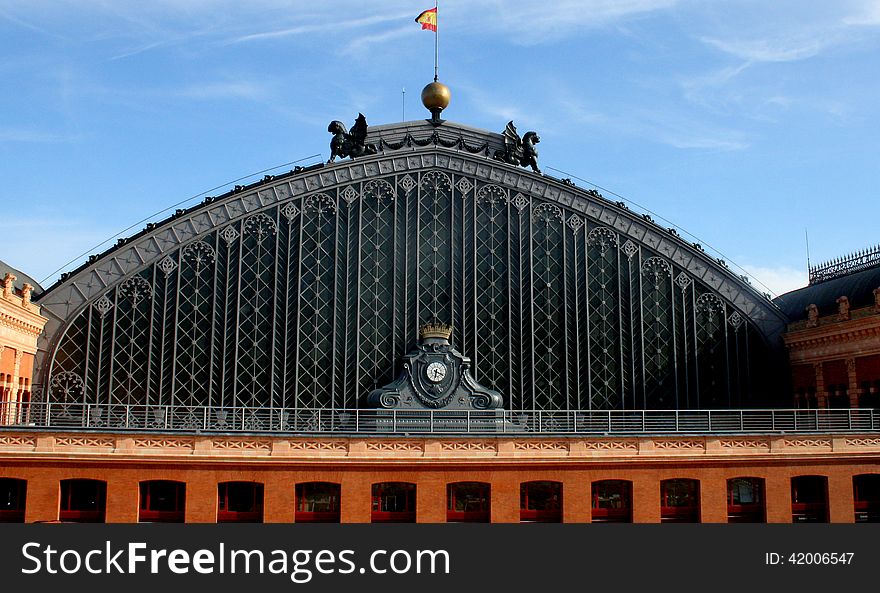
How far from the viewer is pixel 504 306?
155 feet

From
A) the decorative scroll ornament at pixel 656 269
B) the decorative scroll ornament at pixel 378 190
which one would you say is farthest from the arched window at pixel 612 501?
the decorative scroll ornament at pixel 378 190

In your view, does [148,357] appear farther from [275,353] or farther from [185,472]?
[185,472]

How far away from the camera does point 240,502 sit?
35.5m

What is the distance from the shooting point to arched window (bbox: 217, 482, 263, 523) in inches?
1382

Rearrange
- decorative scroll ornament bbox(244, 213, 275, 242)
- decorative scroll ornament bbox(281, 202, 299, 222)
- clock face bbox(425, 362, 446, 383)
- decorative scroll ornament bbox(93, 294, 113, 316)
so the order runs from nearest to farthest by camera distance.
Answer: clock face bbox(425, 362, 446, 383)
decorative scroll ornament bbox(93, 294, 113, 316)
decorative scroll ornament bbox(244, 213, 275, 242)
decorative scroll ornament bbox(281, 202, 299, 222)

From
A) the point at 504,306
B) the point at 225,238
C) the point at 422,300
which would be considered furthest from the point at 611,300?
the point at 225,238

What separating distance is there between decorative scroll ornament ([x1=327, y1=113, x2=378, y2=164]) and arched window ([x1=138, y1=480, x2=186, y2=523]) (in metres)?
22.8

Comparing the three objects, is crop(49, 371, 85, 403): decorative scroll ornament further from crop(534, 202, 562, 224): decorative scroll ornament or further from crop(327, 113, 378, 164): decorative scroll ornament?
crop(534, 202, 562, 224): decorative scroll ornament

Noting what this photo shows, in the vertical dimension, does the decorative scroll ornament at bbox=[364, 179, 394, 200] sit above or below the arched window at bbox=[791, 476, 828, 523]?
above

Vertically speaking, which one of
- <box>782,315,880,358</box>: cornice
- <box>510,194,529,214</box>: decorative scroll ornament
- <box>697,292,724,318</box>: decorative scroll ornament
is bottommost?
<box>782,315,880,358</box>: cornice

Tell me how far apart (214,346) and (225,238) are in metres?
6.20

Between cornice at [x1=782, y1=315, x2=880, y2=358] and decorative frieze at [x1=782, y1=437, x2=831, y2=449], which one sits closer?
decorative frieze at [x1=782, y1=437, x2=831, y2=449]

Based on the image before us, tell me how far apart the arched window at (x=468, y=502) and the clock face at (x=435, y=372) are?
26.7 feet

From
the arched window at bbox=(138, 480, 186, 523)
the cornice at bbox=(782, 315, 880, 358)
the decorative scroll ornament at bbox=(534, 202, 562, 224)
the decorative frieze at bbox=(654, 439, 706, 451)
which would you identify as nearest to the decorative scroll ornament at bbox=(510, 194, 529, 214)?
the decorative scroll ornament at bbox=(534, 202, 562, 224)
